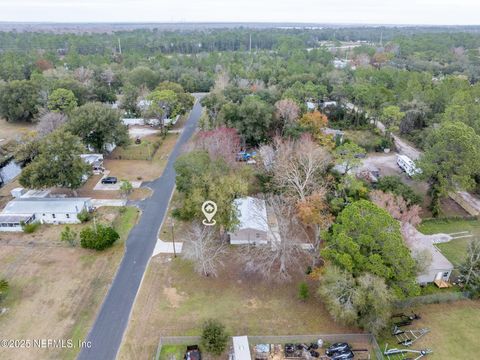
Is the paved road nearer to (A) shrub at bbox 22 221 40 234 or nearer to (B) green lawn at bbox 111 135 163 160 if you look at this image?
(B) green lawn at bbox 111 135 163 160

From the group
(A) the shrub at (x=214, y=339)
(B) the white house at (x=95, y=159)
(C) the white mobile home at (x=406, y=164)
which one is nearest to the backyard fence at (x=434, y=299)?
(A) the shrub at (x=214, y=339)

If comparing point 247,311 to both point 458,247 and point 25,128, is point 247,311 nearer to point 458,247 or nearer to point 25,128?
point 458,247

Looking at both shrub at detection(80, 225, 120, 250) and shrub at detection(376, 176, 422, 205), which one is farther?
shrub at detection(376, 176, 422, 205)

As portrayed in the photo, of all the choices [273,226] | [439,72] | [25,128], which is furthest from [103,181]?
[439,72]

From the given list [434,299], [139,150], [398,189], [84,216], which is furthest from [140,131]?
[434,299]

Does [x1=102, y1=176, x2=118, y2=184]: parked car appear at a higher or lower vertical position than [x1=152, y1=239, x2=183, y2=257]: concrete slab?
higher

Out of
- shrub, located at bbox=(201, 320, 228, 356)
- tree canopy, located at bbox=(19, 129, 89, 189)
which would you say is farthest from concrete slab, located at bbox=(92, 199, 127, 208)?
shrub, located at bbox=(201, 320, 228, 356)
